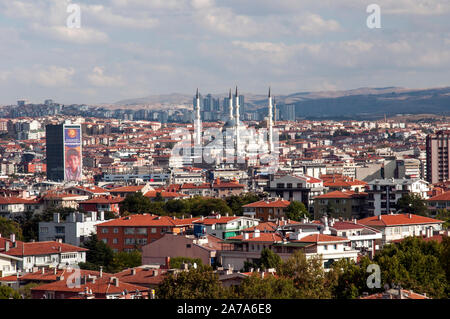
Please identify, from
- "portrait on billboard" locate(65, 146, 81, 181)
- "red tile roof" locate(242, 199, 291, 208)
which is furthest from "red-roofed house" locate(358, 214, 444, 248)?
"portrait on billboard" locate(65, 146, 81, 181)

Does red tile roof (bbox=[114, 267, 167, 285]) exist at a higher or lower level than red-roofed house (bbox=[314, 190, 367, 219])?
higher

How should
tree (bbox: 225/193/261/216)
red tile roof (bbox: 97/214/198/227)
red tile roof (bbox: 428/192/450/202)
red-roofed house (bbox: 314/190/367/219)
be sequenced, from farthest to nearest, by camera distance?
tree (bbox: 225/193/261/216) < red-roofed house (bbox: 314/190/367/219) < red tile roof (bbox: 428/192/450/202) < red tile roof (bbox: 97/214/198/227)

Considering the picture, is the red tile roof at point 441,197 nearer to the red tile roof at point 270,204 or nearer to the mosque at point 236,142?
the red tile roof at point 270,204

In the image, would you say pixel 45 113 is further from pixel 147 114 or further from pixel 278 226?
pixel 278 226

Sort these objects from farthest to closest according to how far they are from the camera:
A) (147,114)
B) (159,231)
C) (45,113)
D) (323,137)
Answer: (147,114)
(45,113)
(323,137)
(159,231)

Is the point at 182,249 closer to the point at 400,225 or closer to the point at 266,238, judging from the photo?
the point at 266,238

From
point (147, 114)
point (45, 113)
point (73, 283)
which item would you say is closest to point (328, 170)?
point (73, 283)

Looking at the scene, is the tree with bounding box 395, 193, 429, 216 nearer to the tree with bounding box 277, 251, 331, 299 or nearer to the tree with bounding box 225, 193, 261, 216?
the tree with bounding box 225, 193, 261, 216
